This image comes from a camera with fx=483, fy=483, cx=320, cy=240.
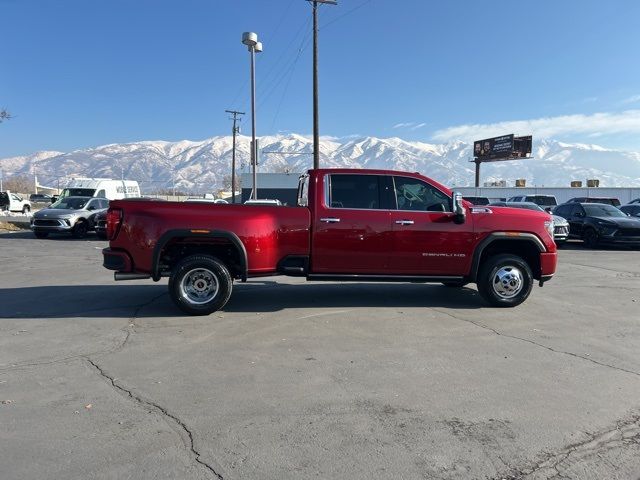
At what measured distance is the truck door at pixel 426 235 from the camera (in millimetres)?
7012

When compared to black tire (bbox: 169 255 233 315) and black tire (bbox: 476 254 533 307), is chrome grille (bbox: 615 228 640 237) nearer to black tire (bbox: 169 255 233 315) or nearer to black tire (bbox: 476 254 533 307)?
black tire (bbox: 476 254 533 307)

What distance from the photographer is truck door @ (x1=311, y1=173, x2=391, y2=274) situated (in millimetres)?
6895

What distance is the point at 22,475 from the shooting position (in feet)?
9.48

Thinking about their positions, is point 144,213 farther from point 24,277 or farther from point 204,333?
point 24,277

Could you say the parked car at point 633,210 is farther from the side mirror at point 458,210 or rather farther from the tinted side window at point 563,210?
the side mirror at point 458,210

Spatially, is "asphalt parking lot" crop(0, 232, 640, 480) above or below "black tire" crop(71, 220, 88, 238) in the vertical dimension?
below

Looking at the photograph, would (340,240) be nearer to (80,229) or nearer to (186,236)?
(186,236)

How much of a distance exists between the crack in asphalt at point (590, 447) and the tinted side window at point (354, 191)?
13.9 ft

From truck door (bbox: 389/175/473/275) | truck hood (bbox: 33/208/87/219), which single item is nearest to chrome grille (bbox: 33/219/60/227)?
truck hood (bbox: 33/208/87/219)

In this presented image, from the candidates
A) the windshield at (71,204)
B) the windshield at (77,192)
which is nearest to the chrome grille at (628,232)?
the windshield at (71,204)

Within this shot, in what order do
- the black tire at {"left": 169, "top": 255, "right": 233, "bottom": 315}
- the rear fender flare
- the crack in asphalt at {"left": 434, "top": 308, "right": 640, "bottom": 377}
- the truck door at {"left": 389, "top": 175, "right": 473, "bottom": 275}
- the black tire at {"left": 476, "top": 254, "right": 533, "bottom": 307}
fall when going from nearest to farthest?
the crack in asphalt at {"left": 434, "top": 308, "right": 640, "bottom": 377} → the rear fender flare → the black tire at {"left": 169, "top": 255, "right": 233, "bottom": 315} → the truck door at {"left": 389, "top": 175, "right": 473, "bottom": 275} → the black tire at {"left": 476, "top": 254, "right": 533, "bottom": 307}

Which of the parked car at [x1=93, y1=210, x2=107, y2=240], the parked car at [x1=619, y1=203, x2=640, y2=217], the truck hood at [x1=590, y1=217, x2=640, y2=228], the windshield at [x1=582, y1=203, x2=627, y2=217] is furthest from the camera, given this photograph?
the parked car at [x1=619, y1=203, x2=640, y2=217]

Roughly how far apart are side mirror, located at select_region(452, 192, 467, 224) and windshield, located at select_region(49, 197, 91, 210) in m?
17.8

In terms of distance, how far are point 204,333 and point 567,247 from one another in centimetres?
1582
